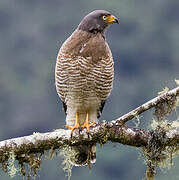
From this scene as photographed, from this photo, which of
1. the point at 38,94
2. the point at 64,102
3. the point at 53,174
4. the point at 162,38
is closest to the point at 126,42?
the point at 162,38

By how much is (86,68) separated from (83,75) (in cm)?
8

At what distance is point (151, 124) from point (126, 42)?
145 feet

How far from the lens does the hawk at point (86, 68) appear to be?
7.75 meters

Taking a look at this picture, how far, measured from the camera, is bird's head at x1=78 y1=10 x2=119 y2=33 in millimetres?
8109

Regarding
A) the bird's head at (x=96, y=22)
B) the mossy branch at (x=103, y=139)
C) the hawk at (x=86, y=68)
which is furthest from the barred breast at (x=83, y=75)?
the mossy branch at (x=103, y=139)

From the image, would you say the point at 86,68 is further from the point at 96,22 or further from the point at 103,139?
the point at 103,139

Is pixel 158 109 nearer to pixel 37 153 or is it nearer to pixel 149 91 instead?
pixel 37 153

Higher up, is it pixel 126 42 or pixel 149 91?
pixel 126 42

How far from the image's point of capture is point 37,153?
6855mm

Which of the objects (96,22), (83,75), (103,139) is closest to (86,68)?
(83,75)

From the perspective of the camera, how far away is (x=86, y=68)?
25.4 ft

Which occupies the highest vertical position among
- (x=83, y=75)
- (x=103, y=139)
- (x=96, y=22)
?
(x=96, y=22)

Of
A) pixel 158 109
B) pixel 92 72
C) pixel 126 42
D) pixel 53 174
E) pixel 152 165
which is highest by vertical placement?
pixel 126 42

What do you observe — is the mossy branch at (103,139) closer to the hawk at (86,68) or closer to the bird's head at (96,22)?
the hawk at (86,68)
